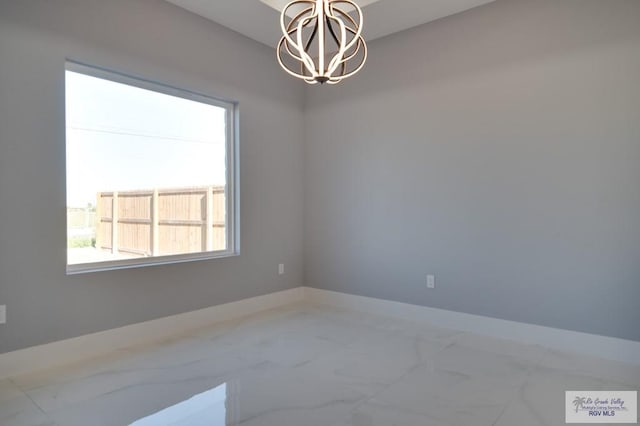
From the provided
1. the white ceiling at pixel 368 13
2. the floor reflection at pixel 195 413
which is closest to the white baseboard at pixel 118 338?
the floor reflection at pixel 195 413

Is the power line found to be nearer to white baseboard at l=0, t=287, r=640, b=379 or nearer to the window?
the window

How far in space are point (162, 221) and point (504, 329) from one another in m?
2.96

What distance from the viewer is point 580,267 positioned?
2.85 metres

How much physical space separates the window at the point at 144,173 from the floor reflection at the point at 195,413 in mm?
1360

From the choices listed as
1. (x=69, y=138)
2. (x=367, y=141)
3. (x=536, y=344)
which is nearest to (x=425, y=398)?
(x=536, y=344)

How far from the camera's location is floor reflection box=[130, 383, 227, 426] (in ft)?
6.30

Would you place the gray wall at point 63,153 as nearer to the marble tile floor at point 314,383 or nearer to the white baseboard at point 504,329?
the marble tile floor at point 314,383

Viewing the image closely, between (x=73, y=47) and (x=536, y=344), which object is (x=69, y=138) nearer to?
(x=73, y=47)

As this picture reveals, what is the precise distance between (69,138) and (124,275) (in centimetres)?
106

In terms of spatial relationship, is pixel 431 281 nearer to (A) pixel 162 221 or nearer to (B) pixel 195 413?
(B) pixel 195 413

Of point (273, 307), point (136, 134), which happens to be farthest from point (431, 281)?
point (136, 134)

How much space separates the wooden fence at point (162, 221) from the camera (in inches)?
118

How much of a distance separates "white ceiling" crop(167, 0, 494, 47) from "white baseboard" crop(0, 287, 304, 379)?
2578 mm

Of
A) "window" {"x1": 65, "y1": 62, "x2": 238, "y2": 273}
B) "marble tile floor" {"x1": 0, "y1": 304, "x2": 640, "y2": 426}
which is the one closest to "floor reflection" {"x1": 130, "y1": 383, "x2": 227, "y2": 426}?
"marble tile floor" {"x1": 0, "y1": 304, "x2": 640, "y2": 426}
